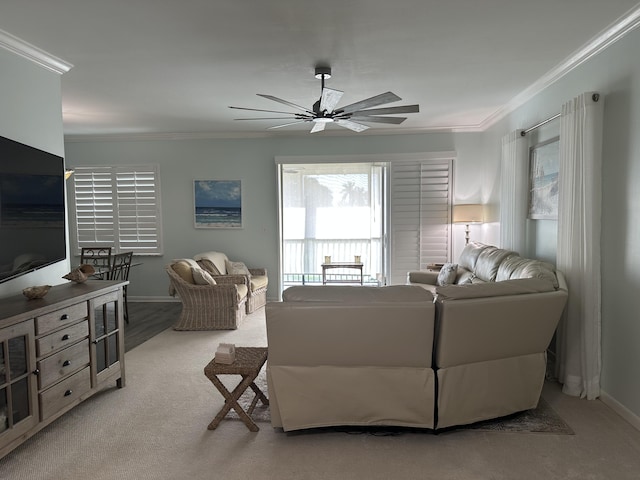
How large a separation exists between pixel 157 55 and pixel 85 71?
2.78 ft

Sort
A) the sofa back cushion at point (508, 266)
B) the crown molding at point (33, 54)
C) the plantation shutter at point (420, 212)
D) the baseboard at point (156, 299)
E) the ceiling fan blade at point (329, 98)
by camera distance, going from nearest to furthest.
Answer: the crown molding at point (33, 54), the ceiling fan blade at point (329, 98), the sofa back cushion at point (508, 266), the plantation shutter at point (420, 212), the baseboard at point (156, 299)

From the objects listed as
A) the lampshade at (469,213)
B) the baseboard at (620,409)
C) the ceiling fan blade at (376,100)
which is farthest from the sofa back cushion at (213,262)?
the baseboard at (620,409)

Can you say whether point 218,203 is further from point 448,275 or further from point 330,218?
point 448,275

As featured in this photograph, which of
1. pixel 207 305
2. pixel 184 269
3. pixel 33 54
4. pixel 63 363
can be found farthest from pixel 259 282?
pixel 33 54

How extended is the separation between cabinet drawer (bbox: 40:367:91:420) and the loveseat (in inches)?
52.9

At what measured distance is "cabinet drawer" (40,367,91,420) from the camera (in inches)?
101

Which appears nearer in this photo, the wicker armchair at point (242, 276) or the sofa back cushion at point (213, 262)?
the wicker armchair at point (242, 276)

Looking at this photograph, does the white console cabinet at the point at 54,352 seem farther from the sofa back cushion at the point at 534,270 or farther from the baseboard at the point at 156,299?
the baseboard at the point at 156,299

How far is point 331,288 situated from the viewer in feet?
8.41

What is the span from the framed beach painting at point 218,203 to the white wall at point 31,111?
122 inches

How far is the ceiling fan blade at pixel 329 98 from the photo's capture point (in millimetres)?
3213

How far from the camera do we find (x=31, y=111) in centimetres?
321

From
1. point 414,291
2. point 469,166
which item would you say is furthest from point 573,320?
point 469,166

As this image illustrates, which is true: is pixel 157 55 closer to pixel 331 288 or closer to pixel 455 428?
pixel 331 288
